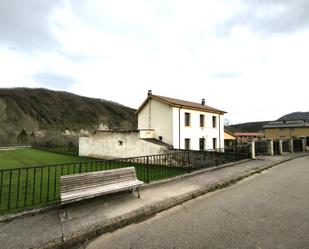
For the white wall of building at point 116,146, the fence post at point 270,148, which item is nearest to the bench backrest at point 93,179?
the white wall of building at point 116,146

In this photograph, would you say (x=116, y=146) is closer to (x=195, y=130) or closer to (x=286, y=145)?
(x=195, y=130)

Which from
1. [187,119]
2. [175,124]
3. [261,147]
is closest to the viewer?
[261,147]

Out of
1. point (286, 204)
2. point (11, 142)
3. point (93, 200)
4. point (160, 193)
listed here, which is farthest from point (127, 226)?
point (11, 142)

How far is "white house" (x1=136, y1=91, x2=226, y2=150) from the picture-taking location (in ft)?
66.6

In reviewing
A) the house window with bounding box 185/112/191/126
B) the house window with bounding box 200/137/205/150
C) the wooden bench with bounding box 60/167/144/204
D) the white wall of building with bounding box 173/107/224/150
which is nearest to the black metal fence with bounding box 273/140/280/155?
the white wall of building with bounding box 173/107/224/150

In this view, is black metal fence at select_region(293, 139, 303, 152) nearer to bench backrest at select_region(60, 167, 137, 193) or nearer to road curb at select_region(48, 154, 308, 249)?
road curb at select_region(48, 154, 308, 249)

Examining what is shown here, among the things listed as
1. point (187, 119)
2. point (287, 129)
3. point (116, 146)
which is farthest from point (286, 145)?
point (287, 129)

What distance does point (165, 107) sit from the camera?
20.9 meters

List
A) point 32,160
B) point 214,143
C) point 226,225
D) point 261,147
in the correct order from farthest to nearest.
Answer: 1. point 214,143
2. point 32,160
3. point 261,147
4. point 226,225

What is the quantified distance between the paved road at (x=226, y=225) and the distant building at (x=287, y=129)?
2006 inches

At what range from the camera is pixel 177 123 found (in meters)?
20.5

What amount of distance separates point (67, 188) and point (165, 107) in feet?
55.4

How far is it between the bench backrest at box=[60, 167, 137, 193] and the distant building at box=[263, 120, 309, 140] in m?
52.8

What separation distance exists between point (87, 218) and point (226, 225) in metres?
2.79
